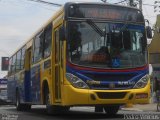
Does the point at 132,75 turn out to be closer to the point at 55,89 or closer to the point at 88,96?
the point at 88,96

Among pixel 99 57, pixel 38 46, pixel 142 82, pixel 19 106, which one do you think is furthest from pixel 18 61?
pixel 142 82

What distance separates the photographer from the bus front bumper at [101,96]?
1410 cm

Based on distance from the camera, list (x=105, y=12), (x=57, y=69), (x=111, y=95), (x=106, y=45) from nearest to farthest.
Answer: (x=111, y=95)
(x=106, y=45)
(x=105, y=12)
(x=57, y=69)

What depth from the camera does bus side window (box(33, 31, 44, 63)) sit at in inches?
720

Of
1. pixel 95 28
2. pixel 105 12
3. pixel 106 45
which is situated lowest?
pixel 106 45

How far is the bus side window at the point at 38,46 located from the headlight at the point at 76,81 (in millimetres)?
4034

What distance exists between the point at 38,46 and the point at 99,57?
495cm

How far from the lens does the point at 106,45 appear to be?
48.2 feet

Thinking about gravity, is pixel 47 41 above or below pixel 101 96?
above

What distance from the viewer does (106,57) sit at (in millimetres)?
14578

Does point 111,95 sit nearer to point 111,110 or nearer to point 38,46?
point 111,110

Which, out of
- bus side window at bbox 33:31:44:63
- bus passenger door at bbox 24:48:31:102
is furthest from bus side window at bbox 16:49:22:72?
bus side window at bbox 33:31:44:63

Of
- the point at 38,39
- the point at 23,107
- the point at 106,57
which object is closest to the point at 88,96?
the point at 106,57

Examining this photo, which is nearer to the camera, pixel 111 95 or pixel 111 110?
pixel 111 95
